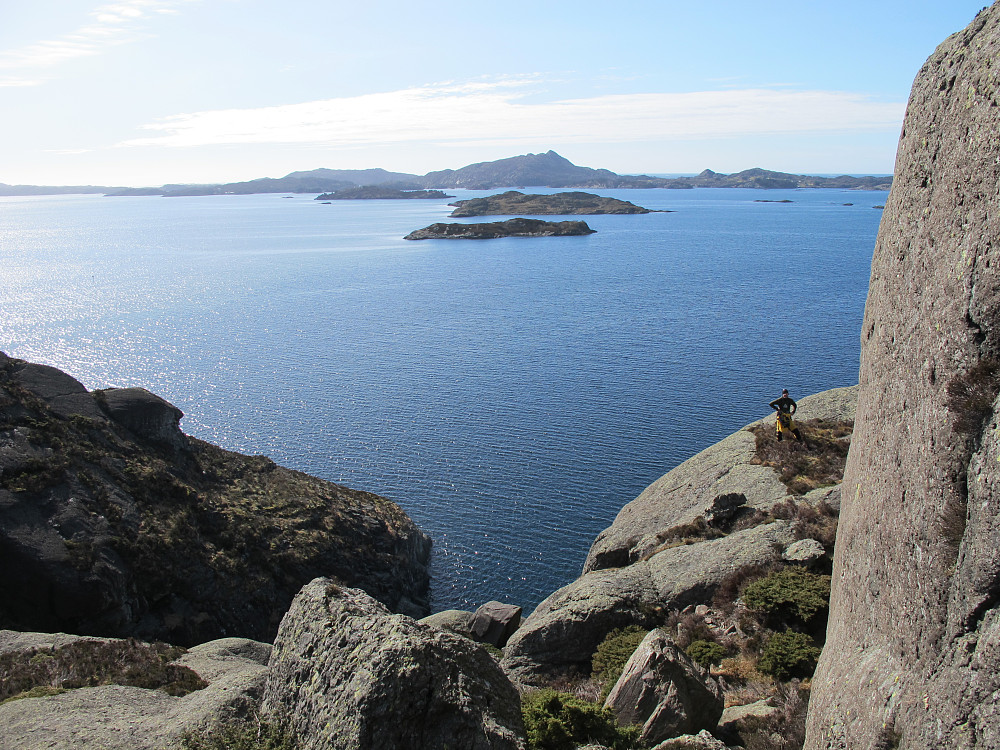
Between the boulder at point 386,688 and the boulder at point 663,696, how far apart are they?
3.92 meters

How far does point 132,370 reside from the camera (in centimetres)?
8244

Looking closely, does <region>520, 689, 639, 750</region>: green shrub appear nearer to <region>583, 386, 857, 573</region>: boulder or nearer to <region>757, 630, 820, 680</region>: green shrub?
<region>757, 630, 820, 680</region>: green shrub

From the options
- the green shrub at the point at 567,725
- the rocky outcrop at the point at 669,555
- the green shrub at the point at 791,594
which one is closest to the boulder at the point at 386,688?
the green shrub at the point at 567,725

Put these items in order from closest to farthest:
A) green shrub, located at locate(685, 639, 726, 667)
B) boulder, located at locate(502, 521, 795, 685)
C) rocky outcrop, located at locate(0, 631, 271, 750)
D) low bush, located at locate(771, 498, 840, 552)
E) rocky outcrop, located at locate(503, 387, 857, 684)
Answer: rocky outcrop, located at locate(0, 631, 271, 750) → green shrub, located at locate(685, 639, 726, 667) → boulder, located at locate(502, 521, 795, 685) → rocky outcrop, located at locate(503, 387, 857, 684) → low bush, located at locate(771, 498, 840, 552)

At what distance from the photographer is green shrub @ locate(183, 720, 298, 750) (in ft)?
42.6

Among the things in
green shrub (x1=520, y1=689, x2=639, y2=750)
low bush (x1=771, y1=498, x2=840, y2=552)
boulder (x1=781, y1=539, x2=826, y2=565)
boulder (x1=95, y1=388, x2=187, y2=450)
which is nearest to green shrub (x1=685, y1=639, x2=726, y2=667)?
boulder (x1=781, y1=539, x2=826, y2=565)

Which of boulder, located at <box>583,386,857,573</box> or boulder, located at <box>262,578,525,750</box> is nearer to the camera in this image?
boulder, located at <box>262,578,525,750</box>

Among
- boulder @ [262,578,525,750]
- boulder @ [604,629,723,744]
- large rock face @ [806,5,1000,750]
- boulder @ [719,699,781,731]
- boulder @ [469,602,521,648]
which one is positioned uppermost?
large rock face @ [806,5,1000,750]

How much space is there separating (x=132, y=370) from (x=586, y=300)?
70140 millimetres

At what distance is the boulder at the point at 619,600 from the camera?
21.7 meters

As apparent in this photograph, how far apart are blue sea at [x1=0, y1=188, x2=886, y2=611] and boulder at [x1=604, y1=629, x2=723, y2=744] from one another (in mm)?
24105

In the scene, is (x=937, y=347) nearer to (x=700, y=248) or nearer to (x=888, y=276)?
(x=888, y=276)

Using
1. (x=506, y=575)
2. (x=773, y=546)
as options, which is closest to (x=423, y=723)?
(x=773, y=546)

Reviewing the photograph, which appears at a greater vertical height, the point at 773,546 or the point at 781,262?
the point at 781,262
